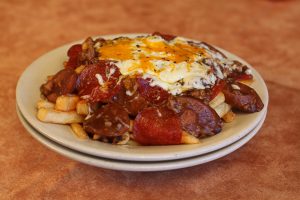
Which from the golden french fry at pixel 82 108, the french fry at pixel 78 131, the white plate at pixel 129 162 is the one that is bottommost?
the white plate at pixel 129 162

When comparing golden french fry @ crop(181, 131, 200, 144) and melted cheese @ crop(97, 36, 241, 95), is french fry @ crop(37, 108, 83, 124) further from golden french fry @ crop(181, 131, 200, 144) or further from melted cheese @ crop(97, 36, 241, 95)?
golden french fry @ crop(181, 131, 200, 144)

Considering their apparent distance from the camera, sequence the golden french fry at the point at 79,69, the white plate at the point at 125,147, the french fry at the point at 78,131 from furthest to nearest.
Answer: the golden french fry at the point at 79,69 → the french fry at the point at 78,131 → the white plate at the point at 125,147

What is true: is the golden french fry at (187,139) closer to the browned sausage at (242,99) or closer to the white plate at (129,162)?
the white plate at (129,162)

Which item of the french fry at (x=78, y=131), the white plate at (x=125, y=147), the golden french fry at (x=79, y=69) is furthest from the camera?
the golden french fry at (x=79, y=69)

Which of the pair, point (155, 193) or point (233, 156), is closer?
point (155, 193)

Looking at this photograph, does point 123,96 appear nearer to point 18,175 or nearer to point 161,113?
point 161,113

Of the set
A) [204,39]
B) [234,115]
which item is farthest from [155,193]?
[204,39]

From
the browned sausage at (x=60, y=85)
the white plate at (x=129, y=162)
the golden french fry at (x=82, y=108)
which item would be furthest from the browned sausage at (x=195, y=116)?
the browned sausage at (x=60, y=85)
